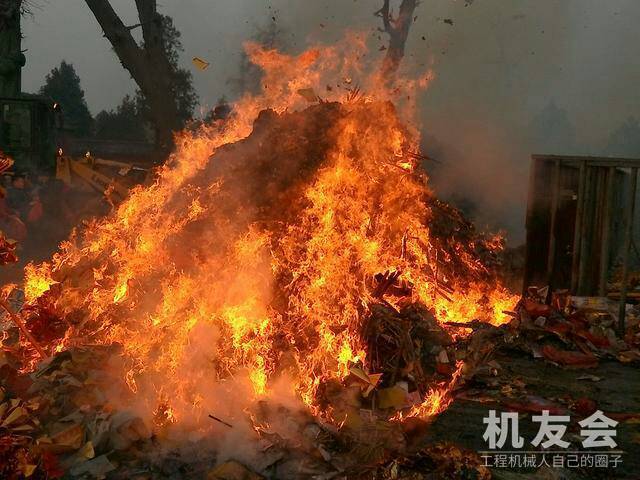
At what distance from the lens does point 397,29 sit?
821 inches

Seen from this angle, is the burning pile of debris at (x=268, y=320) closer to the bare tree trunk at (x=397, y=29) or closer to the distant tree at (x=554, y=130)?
the bare tree trunk at (x=397, y=29)

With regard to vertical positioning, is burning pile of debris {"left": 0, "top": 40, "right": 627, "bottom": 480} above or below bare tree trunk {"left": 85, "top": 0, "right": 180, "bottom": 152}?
below

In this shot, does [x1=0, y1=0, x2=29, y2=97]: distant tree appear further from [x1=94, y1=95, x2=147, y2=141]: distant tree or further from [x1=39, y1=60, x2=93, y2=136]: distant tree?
[x1=39, y1=60, x2=93, y2=136]: distant tree

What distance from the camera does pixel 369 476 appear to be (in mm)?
4676

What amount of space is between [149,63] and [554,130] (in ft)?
138

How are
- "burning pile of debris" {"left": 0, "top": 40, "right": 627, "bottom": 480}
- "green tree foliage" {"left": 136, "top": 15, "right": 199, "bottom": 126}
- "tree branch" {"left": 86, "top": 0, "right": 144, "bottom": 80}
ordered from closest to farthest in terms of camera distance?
"burning pile of debris" {"left": 0, "top": 40, "right": 627, "bottom": 480}
"tree branch" {"left": 86, "top": 0, "right": 144, "bottom": 80}
"green tree foliage" {"left": 136, "top": 15, "right": 199, "bottom": 126}

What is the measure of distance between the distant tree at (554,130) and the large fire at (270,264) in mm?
35469

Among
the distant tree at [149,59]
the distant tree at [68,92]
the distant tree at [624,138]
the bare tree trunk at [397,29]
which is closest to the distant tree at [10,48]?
the distant tree at [149,59]

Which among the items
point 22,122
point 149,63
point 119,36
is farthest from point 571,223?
point 22,122

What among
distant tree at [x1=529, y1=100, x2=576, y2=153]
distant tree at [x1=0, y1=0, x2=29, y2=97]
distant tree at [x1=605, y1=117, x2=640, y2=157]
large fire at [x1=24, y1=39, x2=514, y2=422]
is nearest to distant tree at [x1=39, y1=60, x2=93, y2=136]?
distant tree at [x1=0, y1=0, x2=29, y2=97]

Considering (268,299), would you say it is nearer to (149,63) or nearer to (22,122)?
(149,63)

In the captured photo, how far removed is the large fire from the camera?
6079 mm

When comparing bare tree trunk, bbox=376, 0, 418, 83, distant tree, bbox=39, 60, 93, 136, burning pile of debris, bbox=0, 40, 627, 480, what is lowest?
burning pile of debris, bbox=0, 40, 627, 480

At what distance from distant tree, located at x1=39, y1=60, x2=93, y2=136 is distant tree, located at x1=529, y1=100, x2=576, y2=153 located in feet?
121
